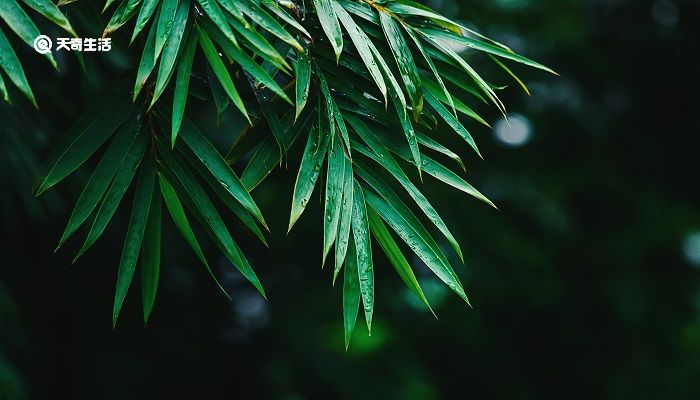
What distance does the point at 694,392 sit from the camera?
502 centimetres

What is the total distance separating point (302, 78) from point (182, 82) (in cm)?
20

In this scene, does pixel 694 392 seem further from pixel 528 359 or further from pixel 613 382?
pixel 528 359

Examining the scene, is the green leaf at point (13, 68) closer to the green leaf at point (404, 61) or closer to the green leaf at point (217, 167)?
the green leaf at point (217, 167)

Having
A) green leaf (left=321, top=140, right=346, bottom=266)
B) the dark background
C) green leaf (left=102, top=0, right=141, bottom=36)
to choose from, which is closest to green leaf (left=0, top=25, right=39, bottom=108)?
green leaf (left=102, top=0, right=141, bottom=36)

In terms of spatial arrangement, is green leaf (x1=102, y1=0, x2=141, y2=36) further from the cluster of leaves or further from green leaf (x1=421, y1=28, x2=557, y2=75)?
green leaf (x1=421, y1=28, x2=557, y2=75)

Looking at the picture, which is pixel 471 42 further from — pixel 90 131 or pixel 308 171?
pixel 90 131

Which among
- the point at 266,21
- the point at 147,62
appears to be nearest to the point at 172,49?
the point at 147,62

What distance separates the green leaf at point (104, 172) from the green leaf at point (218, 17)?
0.28 metres

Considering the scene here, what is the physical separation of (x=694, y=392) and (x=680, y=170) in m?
1.31

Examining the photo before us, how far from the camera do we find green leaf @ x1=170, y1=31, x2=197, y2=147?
4.24 feet

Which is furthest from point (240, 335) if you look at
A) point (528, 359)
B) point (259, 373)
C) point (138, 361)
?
point (528, 359)

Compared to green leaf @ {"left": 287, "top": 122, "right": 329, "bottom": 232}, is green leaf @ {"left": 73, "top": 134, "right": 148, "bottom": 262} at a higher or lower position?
higher

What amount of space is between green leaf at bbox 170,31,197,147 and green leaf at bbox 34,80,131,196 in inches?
7.5

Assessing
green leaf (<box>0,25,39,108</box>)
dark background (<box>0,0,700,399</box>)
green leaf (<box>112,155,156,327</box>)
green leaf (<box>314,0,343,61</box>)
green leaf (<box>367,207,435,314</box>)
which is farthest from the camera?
dark background (<box>0,0,700,399</box>)
